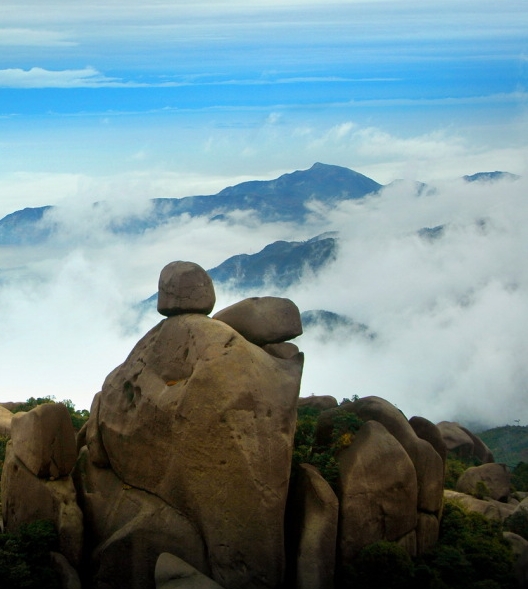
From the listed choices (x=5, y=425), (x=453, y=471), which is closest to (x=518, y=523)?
(x=453, y=471)

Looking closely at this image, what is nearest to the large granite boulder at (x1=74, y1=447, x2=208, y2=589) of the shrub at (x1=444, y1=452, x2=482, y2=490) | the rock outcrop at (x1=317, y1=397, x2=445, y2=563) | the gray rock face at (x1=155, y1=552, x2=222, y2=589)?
the gray rock face at (x1=155, y1=552, x2=222, y2=589)

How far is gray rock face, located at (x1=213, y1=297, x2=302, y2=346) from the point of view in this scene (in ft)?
81.9

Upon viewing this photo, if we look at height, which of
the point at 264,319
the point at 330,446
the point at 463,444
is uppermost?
the point at 264,319

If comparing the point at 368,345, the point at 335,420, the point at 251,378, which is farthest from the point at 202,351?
the point at 368,345

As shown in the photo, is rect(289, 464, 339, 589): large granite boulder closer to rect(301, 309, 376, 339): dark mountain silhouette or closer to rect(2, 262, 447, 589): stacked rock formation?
rect(2, 262, 447, 589): stacked rock formation

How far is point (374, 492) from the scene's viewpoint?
938 inches

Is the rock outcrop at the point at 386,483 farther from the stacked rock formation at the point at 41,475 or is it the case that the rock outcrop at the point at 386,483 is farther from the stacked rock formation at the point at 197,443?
the stacked rock formation at the point at 41,475

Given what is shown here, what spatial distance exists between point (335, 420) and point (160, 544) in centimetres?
592

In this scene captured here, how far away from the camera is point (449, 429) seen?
156 ft

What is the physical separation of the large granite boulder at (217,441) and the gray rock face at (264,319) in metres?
0.96

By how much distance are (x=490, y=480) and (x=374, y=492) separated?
45.4 feet

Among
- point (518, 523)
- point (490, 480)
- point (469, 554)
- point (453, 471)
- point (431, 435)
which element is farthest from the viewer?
point (453, 471)

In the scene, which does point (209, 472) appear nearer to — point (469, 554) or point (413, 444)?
point (413, 444)

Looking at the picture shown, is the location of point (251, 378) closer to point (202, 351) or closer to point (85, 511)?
point (202, 351)
